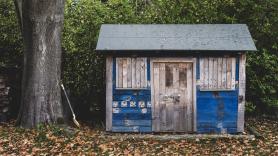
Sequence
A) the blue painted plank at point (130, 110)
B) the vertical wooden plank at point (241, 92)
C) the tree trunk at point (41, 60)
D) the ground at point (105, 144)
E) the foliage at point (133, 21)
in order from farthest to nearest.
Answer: the foliage at point (133, 21) < the blue painted plank at point (130, 110) < the vertical wooden plank at point (241, 92) < the tree trunk at point (41, 60) < the ground at point (105, 144)

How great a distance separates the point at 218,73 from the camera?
40.5 feet

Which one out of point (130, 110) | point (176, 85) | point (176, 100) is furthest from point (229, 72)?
point (130, 110)

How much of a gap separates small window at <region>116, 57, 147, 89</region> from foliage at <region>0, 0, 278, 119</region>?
279 centimetres

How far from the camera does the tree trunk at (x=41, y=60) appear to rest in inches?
479

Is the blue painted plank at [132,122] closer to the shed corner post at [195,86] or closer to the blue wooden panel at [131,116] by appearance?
the blue wooden panel at [131,116]

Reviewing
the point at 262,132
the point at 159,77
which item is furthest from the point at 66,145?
the point at 262,132

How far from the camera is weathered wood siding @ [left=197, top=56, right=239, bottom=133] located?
12.3 meters

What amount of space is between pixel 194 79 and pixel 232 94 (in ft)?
3.88

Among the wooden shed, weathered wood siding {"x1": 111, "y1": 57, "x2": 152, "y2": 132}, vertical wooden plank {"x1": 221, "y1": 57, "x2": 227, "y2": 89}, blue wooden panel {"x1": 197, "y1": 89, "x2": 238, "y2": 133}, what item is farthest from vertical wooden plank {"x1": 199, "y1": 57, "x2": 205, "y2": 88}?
weathered wood siding {"x1": 111, "y1": 57, "x2": 152, "y2": 132}

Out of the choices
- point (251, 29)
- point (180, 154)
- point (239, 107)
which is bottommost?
point (180, 154)

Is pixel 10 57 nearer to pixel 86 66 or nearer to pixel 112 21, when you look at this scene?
pixel 86 66

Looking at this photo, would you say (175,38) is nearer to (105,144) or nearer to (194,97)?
(194,97)

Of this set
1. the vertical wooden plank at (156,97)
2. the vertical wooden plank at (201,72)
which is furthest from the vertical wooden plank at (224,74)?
the vertical wooden plank at (156,97)

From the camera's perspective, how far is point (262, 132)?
13250 mm
